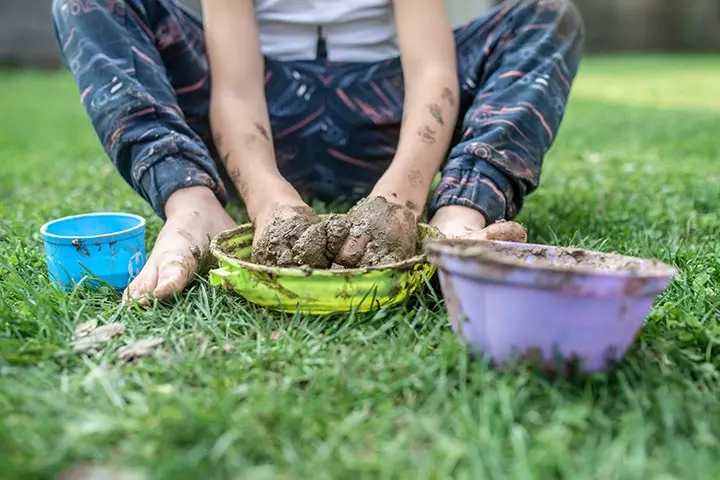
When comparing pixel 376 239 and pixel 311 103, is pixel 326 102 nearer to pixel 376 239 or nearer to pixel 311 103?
pixel 311 103

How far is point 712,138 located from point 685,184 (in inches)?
42.5

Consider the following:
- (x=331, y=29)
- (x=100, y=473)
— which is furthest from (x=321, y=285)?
(x=331, y=29)

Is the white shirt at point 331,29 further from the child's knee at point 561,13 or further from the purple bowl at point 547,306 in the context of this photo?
the purple bowl at point 547,306

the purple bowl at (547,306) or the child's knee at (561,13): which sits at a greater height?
the child's knee at (561,13)

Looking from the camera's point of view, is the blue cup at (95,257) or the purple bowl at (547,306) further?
the blue cup at (95,257)

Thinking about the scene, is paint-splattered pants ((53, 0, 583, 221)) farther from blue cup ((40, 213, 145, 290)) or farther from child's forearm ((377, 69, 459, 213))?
blue cup ((40, 213, 145, 290))

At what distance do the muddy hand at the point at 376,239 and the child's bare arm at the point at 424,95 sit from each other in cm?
19

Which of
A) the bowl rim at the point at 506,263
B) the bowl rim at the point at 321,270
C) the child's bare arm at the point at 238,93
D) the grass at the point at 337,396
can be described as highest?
the child's bare arm at the point at 238,93

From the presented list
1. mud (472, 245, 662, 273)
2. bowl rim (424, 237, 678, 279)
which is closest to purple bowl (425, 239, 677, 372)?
bowl rim (424, 237, 678, 279)

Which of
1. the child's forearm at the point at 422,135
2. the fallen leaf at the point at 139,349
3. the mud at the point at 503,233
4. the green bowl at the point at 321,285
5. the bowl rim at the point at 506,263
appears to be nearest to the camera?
the bowl rim at the point at 506,263

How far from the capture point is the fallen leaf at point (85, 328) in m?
1.22

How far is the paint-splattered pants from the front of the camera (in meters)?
1.62

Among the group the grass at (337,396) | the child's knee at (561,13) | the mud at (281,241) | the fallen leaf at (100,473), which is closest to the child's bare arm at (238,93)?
the mud at (281,241)

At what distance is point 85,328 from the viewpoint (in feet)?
4.07
